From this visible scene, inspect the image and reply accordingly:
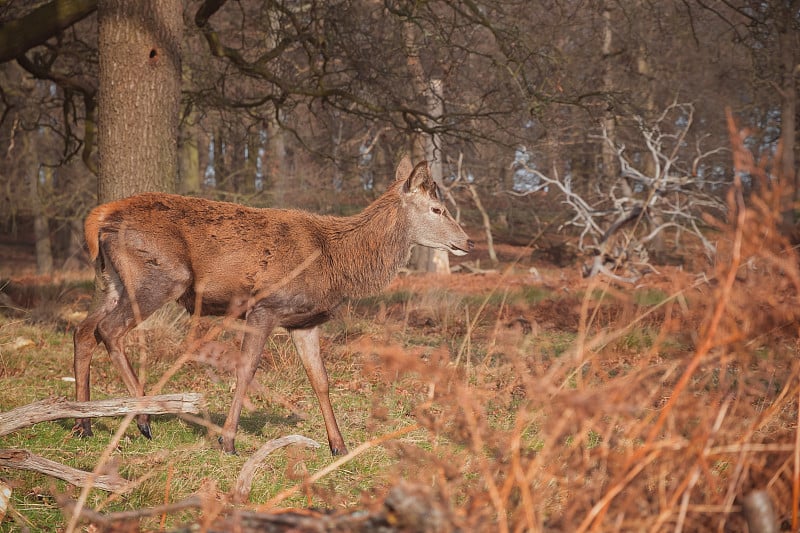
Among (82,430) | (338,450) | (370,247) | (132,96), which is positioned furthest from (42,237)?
(338,450)

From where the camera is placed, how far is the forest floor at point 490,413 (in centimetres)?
222

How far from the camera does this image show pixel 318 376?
587 cm

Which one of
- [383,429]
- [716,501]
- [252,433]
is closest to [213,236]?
[252,433]

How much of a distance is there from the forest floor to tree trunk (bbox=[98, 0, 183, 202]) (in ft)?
5.36

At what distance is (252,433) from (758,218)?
14.6 ft

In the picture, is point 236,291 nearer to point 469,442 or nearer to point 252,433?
point 252,433

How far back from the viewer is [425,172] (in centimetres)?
652

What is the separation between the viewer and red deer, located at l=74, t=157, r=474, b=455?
5652mm

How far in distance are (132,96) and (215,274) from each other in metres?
3.35

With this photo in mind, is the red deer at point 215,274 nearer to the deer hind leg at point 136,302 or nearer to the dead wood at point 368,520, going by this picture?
the deer hind leg at point 136,302

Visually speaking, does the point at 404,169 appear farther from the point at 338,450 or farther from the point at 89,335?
the point at 89,335

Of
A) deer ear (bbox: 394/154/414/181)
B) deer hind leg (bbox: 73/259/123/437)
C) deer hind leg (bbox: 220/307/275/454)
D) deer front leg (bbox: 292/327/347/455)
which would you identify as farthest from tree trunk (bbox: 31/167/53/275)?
deer hind leg (bbox: 220/307/275/454)

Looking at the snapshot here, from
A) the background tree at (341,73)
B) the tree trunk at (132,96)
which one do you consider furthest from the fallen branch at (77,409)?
the tree trunk at (132,96)

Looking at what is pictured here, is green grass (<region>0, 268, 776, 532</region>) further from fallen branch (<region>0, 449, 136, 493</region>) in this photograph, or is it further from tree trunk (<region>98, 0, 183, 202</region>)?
tree trunk (<region>98, 0, 183, 202</region>)
